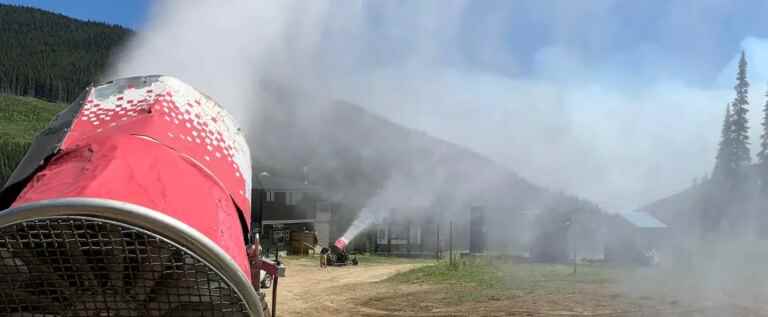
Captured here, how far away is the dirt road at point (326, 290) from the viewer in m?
20.2

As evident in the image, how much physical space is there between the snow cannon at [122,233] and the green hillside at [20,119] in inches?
3135

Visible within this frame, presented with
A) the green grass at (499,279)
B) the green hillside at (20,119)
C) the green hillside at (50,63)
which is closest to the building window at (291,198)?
the green grass at (499,279)

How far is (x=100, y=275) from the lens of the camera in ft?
13.8

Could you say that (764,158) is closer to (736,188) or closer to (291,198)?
(736,188)

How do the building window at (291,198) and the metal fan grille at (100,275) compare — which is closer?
the metal fan grille at (100,275)

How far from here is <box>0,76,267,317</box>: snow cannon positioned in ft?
12.7

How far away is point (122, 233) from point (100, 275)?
0.45 meters

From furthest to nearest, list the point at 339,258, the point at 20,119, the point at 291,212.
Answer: the point at 20,119
the point at 291,212
the point at 339,258

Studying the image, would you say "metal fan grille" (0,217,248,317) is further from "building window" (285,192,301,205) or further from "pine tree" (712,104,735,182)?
"building window" (285,192,301,205)

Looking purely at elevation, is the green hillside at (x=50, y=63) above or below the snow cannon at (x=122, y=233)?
above

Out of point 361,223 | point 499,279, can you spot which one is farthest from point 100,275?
point 361,223

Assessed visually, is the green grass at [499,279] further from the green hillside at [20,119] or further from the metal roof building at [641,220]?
the green hillside at [20,119]

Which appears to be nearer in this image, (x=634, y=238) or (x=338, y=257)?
(x=634, y=238)

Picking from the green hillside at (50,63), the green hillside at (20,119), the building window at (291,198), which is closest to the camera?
the building window at (291,198)
